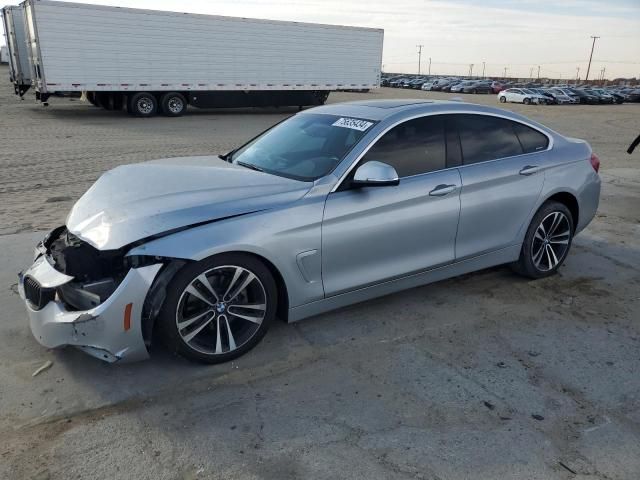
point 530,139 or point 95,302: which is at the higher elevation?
point 530,139

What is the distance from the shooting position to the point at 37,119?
18312 millimetres

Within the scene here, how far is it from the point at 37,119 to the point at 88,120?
62.5 inches

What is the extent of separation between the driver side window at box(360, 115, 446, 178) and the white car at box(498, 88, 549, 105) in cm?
4240

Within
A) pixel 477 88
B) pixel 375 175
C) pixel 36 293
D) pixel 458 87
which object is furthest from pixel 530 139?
pixel 458 87

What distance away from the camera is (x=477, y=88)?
60.8 meters

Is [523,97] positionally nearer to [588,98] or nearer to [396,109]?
[588,98]

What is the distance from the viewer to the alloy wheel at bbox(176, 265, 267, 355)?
10.8ft

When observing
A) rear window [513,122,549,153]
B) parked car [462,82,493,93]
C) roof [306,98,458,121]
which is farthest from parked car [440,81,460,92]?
roof [306,98,458,121]

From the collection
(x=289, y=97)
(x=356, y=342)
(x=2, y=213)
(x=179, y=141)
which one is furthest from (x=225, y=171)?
(x=289, y=97)

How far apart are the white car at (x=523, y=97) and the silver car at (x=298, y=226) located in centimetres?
4139

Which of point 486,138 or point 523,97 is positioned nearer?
point 486,138

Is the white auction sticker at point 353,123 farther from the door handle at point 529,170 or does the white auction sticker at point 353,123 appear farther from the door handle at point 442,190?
the door handle at point 529,170

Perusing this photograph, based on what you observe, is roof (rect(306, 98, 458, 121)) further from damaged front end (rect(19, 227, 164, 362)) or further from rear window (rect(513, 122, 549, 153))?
damaged front end (rect(19, 227, 164, 362))

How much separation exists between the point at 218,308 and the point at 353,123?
178 cm
